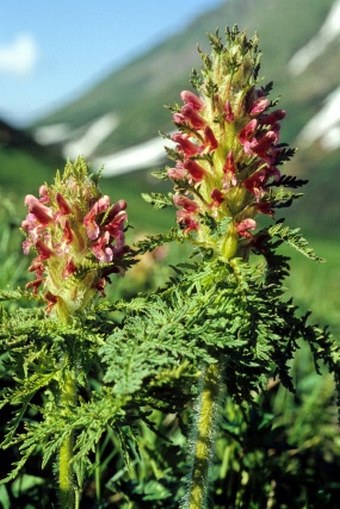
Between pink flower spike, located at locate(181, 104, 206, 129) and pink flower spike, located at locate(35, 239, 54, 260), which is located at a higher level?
pink flower spike, located at locate(181, 104, 206, 129)

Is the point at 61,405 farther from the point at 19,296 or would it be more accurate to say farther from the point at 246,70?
the point at 246,70

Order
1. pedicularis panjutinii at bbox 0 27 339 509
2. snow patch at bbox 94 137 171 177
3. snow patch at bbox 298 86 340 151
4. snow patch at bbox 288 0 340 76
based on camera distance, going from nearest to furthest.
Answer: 1. pedicularis panjutinii at bbox 0 27 339 509
2. snow patch at bbox 298 86 340 151
3. snow patch at bbox 94 137 171 177
4. snow patch at bbox 288 0 340 76

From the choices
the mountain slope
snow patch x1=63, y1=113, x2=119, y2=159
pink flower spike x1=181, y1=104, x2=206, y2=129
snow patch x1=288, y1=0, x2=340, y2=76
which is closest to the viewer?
pink flower spike x1=181, y1=104, x2=206, y2=129

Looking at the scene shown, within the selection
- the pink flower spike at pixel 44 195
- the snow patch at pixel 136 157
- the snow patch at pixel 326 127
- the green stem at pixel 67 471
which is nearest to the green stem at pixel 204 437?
the green stem at pixel 67 471

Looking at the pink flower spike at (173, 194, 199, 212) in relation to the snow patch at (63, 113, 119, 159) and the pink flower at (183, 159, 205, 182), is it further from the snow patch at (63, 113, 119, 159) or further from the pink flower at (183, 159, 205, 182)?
the snow patch at (63, 113, 119, 159)

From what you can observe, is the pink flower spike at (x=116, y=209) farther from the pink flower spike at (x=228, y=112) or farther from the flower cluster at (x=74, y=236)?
the pink flower spike at (x=228, y=112)

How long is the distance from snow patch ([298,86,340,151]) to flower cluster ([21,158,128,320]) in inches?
2876

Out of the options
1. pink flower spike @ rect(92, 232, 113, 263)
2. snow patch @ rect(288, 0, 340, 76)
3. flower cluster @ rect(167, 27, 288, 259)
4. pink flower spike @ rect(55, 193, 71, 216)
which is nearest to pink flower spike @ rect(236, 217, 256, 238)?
flower cluster @ rect(167, 27, 288, 259)

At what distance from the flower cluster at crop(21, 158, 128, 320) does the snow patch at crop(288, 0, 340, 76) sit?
3872 inches

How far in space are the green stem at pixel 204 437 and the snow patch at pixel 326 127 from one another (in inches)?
2876

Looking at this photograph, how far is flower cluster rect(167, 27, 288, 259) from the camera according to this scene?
6.31 ft

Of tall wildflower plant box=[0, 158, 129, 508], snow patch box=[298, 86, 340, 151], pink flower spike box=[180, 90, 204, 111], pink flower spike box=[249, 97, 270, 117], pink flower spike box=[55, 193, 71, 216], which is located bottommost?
tall wildflower plant box=[0, 158, 129, 508]

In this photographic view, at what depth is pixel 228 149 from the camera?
198 centimetres

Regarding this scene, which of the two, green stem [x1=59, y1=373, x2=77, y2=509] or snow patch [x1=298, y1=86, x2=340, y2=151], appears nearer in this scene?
green stem [x1=59, y1=373, x2=77, y2=509]
